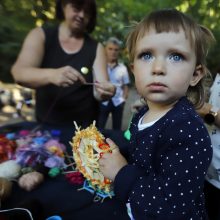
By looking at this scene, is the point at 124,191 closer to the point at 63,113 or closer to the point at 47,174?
the point at 47,174

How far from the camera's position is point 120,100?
3.21 meters

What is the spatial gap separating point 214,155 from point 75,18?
89cm

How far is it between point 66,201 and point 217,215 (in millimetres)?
434

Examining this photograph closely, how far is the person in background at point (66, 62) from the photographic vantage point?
54.9 inches

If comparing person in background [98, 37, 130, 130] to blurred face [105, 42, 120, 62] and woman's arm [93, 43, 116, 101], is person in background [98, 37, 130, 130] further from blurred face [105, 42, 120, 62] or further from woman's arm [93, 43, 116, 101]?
woman's arm [93, 43, 116, 101]

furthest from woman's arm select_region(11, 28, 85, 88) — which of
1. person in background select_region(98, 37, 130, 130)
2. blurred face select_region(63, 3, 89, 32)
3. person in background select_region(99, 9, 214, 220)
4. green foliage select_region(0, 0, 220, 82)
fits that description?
person in background select_region(98, 37, 130, 130)

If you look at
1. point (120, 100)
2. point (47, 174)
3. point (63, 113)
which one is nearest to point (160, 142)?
point (47, 174)

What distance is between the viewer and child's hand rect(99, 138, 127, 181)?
0.72m

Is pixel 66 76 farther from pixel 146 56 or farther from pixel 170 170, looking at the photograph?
pixel 170 170

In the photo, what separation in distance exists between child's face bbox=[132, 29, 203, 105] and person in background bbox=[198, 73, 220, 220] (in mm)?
206

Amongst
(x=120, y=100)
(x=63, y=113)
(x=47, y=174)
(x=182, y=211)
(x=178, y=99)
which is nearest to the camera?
(x=182, y=211)

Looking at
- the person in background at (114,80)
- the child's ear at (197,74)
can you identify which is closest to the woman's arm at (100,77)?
the child's ear at (197,74)

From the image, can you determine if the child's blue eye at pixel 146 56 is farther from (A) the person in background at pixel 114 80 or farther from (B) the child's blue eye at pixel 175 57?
(A) the person in background at pixel 114 80

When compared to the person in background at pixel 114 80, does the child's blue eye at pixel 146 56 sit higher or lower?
higher
